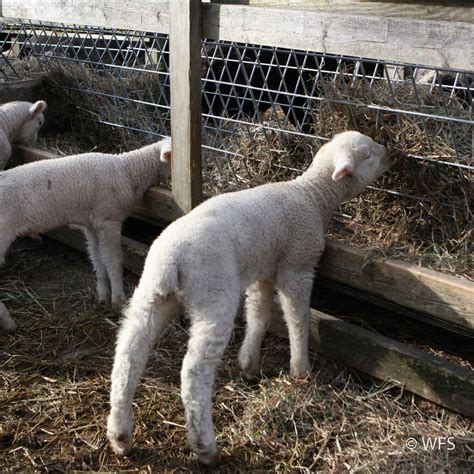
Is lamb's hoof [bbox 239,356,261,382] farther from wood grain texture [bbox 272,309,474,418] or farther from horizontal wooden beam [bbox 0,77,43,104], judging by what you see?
horizontal wooden beam [bbox 0,77,43,104]

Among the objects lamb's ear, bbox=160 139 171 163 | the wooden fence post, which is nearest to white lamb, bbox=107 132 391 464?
the wooden fence post

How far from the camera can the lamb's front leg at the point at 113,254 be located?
5.11 meters

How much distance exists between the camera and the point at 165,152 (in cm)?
507

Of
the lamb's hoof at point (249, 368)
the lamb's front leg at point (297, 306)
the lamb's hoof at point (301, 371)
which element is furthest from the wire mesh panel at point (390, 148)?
the lamb's hoof at point (249, 368)

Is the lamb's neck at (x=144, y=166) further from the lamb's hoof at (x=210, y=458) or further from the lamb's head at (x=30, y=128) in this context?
the lamb's hoof at (x=210, y=458)

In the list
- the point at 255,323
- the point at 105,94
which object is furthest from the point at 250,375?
the point at 105,94

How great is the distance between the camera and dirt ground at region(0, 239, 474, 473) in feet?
11.7

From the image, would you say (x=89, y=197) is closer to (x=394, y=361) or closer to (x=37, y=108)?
(x=37, y=108)

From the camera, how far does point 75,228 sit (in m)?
5.96

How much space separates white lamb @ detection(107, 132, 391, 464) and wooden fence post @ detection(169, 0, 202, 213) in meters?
0.63

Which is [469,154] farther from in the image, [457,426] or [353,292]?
[457,426]

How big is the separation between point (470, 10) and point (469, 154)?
3.28 ft

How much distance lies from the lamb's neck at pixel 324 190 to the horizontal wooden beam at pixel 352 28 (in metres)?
0.75

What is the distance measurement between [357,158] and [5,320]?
231 centimetres
